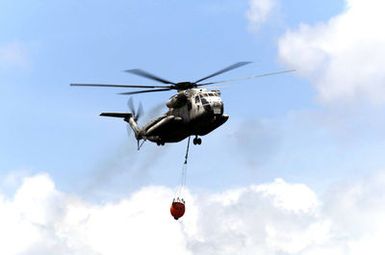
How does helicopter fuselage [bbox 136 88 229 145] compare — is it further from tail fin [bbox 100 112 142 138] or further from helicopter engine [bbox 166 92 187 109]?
tail fin [bbox 100 112 142 138]

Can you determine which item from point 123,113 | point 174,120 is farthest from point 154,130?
point 123,113

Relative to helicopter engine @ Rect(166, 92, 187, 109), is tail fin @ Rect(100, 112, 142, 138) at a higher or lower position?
higher

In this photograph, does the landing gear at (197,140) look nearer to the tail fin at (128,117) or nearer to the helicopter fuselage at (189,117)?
the helicopter fuselage at (189,117)

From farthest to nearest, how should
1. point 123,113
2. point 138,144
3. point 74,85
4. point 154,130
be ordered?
point 123,113 → point 138,144 → point 154,130 → point 74,85

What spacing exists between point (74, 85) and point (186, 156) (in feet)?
46.0

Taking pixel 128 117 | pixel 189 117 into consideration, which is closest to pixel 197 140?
pixel 189 117

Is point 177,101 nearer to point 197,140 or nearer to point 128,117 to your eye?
point 197,140

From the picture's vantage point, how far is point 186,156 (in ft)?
222

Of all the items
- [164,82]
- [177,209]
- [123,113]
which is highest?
[123,113]

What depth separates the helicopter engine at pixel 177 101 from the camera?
218ft

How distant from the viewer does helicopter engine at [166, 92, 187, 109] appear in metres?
66.4

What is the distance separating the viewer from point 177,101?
2625 inches

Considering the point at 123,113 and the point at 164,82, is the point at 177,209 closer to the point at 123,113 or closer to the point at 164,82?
the point at 164,82

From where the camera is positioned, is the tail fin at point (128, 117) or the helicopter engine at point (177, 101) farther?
the tail fin at point (128, 117)
